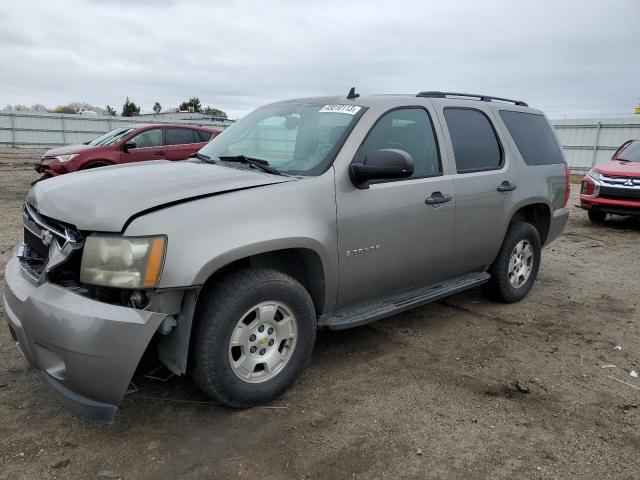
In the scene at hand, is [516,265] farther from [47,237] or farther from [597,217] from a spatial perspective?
[597,217]

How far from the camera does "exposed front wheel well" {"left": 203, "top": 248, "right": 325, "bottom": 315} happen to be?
3146 mm

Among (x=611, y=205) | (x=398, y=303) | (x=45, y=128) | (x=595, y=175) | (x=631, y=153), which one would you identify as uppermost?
(x=45, y=128)

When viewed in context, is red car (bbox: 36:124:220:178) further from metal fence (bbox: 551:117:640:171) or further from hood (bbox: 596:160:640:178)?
metal fence (bbox: 551:117:640:171)

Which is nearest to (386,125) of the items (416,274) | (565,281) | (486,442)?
(416,274)

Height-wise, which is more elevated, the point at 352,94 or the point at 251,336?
the point at 352,94

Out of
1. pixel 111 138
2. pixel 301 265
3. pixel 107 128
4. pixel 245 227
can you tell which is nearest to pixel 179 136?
pixel 111 138

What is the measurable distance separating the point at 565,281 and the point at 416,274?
9.60 feet

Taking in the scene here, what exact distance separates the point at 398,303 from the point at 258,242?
1.35 meters

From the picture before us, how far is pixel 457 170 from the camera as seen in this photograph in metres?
4.06

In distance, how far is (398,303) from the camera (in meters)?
3.71

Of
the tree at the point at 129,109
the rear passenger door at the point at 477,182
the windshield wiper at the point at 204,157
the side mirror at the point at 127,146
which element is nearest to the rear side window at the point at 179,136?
the side mirror at the point at 127,146

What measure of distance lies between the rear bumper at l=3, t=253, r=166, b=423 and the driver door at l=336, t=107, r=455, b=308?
1.33 meters

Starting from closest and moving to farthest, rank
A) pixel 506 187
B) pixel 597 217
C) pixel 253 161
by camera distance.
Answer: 1. pixel 253 161
2. pixel 506 187
3. pixel 597 217

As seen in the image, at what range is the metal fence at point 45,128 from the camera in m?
25.7
